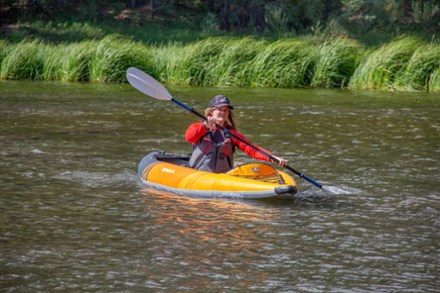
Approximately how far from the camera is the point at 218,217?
311 inches

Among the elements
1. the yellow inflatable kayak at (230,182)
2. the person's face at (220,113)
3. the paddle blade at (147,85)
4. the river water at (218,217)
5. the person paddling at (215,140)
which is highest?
the paddle blade at (147,85)

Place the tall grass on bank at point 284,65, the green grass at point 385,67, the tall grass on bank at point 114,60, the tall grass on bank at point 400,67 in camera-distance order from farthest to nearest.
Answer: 1. the tall grass on bank at point 114,60
2. the tall grass on bank at point 284,65
3. the green grass at point 385,67
4. the tall grass on bank at point 400,67

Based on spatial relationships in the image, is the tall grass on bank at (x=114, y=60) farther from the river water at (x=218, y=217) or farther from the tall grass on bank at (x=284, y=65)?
the river water at (x=218, y=217)

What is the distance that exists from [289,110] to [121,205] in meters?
8.39

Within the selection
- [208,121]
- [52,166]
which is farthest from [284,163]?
[52,166]

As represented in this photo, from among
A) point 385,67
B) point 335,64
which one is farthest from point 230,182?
point 335,64

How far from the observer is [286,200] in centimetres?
867

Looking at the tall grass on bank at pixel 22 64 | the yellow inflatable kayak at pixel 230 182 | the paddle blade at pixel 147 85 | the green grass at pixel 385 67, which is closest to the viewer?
the yellow inflatable kayak at pixel 230 182

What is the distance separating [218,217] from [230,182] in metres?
0.72

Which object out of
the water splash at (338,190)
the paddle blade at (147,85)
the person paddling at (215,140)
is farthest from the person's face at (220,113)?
the paddle blade at (147,85)

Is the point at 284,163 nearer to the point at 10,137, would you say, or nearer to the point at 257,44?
the point at 10,137

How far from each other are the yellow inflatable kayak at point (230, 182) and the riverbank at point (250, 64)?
452 inches

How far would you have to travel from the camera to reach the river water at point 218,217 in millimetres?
6070

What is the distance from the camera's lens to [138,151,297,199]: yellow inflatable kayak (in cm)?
838
